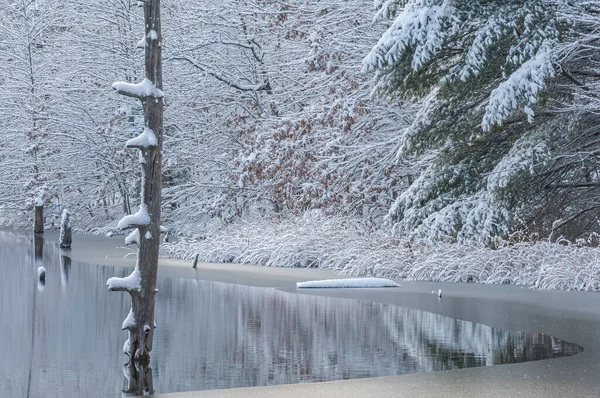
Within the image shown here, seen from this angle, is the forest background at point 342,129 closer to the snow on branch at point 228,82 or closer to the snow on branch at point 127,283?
the snow on branch at point 228,82

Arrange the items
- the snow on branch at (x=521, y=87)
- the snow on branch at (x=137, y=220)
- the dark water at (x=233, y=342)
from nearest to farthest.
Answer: the dark water at (x=233, y=342) < the snow on branch at (x=137, y=220) < the snow on branch at (x=521, y=87)

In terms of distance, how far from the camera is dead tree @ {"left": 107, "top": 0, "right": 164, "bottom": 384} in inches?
390

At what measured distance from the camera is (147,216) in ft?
33.1

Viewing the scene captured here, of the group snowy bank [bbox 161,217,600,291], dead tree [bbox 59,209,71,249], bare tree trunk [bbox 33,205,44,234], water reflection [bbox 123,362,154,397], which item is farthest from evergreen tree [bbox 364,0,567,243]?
bare tree trunk [bbox 33,205,44,234]

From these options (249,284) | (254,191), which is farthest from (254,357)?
(254,191)

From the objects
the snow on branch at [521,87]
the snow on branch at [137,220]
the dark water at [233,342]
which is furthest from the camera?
the snow on branch at [521,87]

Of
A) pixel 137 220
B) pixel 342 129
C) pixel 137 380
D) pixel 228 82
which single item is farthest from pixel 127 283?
pixel 228 82

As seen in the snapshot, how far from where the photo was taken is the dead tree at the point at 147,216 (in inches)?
Result: 390

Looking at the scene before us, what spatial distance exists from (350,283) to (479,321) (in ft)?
16.1

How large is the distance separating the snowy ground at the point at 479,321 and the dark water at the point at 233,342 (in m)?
0.41

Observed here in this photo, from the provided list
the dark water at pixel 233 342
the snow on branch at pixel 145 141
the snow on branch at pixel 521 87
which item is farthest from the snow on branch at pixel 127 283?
the snow on branch at pixel 521 87

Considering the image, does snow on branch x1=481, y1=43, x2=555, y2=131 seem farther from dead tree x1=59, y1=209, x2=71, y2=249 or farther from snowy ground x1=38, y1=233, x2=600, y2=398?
dead tree x1=59, y1=209, x2=71, y2=249

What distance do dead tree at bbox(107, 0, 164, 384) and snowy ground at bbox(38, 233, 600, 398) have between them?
1887mm

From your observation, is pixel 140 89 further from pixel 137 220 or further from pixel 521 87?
pixel 521 87
